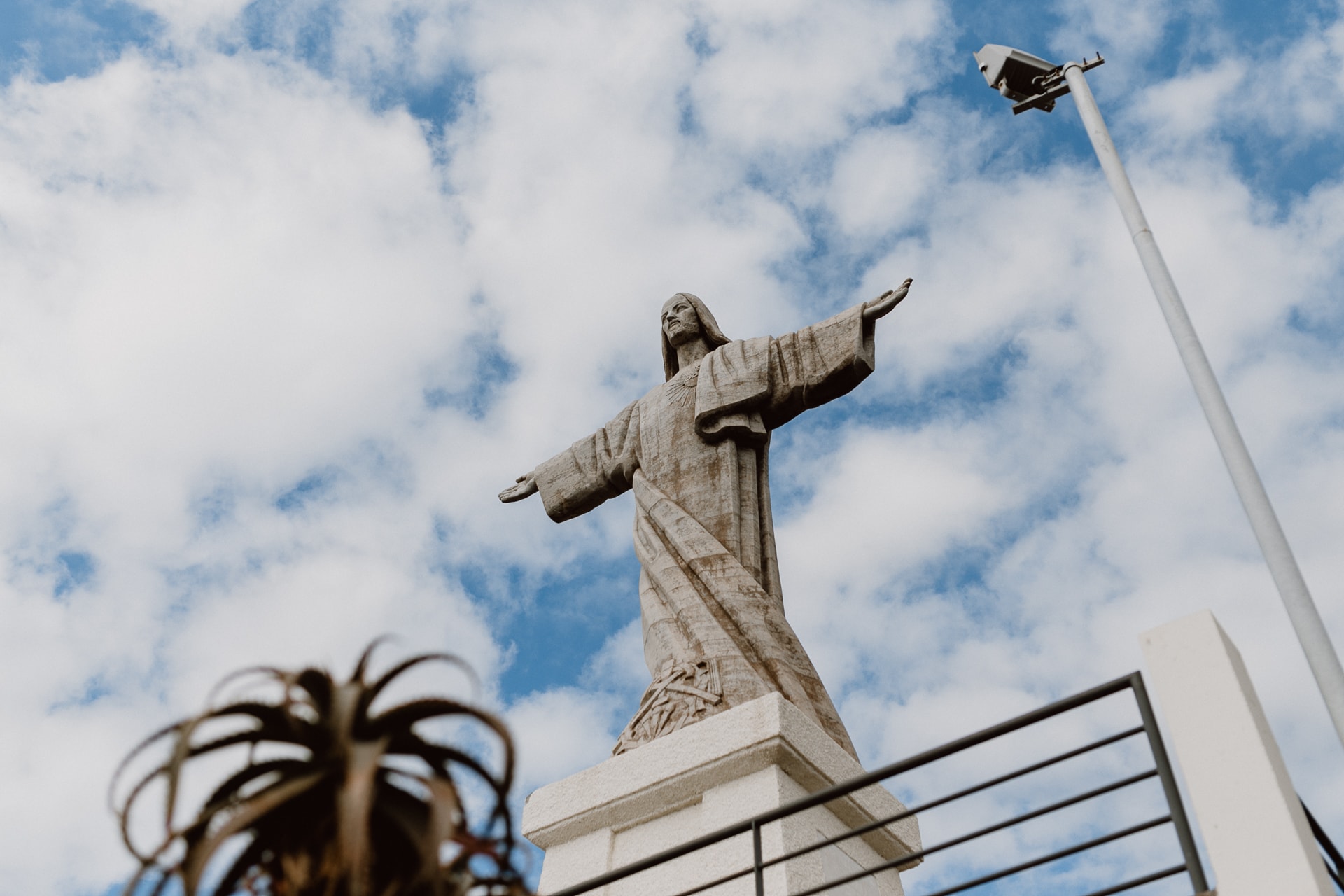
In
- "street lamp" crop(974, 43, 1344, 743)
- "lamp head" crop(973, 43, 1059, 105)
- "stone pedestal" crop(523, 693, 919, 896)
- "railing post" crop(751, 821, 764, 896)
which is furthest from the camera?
"lamp head" crop(973, 43, 1059, 105)

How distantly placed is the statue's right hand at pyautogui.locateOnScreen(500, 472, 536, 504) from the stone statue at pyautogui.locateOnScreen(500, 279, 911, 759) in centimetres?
1

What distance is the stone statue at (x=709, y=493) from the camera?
711 centimetres

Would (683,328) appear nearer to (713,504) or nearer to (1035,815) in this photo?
(713,504)

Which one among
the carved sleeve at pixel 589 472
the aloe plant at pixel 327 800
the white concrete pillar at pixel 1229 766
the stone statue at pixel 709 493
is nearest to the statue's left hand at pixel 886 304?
the stone statue at pixel 709 493

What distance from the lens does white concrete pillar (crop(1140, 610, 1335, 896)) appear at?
3.29m

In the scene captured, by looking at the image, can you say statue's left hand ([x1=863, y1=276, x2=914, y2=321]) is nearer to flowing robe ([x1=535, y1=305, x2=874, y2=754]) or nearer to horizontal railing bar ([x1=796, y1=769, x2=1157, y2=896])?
flowing robe ([x1=535, y1=305, x2=874, y2=754])

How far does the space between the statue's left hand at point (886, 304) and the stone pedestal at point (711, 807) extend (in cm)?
338

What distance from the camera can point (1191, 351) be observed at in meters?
6.13

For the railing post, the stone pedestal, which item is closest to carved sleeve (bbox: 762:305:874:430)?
the stone pedestal

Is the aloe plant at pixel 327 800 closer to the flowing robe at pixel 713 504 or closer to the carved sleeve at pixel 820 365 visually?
the flowing robe at pixel 713 504

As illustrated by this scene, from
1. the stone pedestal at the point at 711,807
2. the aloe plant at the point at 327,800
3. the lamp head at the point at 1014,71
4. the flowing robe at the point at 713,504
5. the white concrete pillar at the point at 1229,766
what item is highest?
the lamp head at the point at 1014,71

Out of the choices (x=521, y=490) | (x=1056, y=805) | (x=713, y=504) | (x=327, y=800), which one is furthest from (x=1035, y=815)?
(x=521, y=490)

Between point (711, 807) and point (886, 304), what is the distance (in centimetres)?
403

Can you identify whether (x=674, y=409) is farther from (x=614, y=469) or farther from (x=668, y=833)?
(x=668, y=833)
